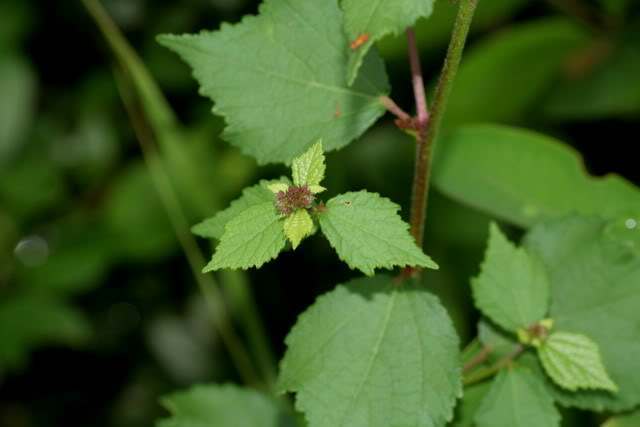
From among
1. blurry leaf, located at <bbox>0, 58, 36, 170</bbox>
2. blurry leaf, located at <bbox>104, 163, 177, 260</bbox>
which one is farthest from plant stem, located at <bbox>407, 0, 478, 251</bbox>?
blurry leaf, located at <bbox>0, 58, 36, 170</bbox>

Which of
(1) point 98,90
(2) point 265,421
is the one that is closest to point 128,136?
(1) point 98,90

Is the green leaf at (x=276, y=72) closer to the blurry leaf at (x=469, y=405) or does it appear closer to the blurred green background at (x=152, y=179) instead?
the blurry leaf at (x=469, y=405)

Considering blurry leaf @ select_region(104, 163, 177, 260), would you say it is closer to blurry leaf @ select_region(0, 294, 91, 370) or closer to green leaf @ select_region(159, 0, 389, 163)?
blurry leaf @ select_region(0, 294, 91, 370)

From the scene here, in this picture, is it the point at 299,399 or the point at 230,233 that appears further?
the point at 299,399

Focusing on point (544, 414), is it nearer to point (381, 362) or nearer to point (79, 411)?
point (381, 362)

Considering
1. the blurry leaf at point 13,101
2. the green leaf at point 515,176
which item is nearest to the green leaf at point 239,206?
the green leaf at point 515,176

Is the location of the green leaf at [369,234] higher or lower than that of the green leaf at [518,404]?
higher
